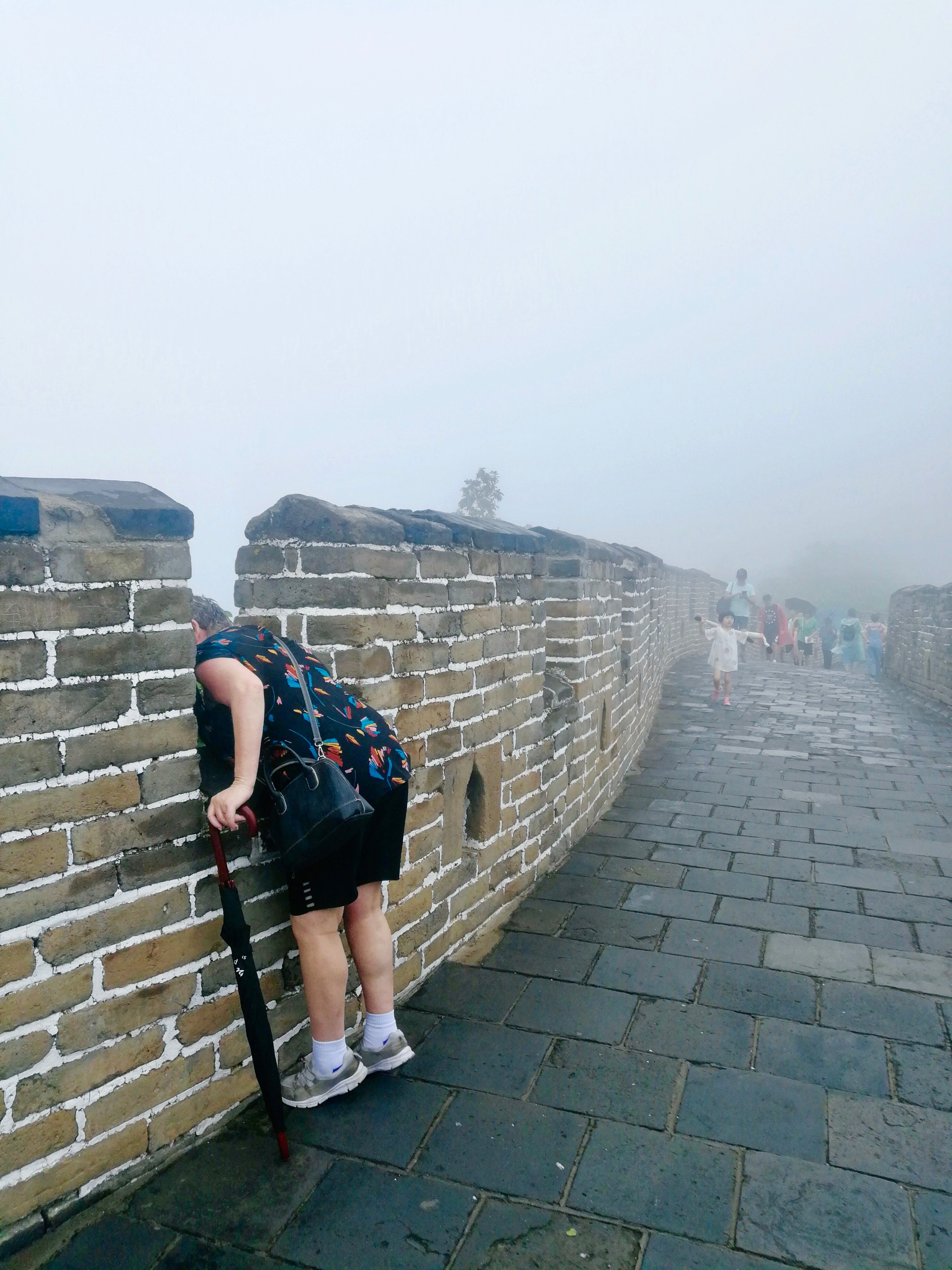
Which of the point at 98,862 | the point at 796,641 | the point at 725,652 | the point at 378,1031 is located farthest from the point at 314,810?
the point at 796,641

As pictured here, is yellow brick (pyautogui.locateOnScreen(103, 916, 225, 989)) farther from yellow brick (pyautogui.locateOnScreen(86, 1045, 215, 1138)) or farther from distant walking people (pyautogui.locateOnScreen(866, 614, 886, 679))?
distant walking people (pyautogui.locateOnScreen(866, 614, 886, 679))

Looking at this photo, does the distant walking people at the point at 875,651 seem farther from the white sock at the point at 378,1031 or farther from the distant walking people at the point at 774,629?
the white sock at the point at 378,1031

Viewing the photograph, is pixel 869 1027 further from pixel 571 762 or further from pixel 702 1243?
pixel 571 762

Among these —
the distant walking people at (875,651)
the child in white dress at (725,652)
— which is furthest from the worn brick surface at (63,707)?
the distant walking people at (875,651)

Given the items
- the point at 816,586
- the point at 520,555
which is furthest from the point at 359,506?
the point at 816,586

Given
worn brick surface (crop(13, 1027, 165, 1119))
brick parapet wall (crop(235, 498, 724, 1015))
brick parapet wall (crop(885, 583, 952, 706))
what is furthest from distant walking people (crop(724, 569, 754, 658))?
worn brick surface (crop(13, 1027, 165, 1119))

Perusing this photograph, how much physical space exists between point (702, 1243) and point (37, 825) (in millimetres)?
1757

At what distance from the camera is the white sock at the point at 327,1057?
248 centimetres

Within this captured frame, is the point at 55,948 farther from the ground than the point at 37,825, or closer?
closer

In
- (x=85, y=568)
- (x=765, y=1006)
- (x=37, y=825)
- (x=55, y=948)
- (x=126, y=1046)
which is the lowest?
(x=765, y=1006)

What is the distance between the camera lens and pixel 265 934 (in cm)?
249

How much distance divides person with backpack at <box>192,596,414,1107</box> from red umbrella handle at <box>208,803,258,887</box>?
25 millimetres

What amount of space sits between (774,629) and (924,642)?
6387mm

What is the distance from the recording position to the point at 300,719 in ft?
7.68
